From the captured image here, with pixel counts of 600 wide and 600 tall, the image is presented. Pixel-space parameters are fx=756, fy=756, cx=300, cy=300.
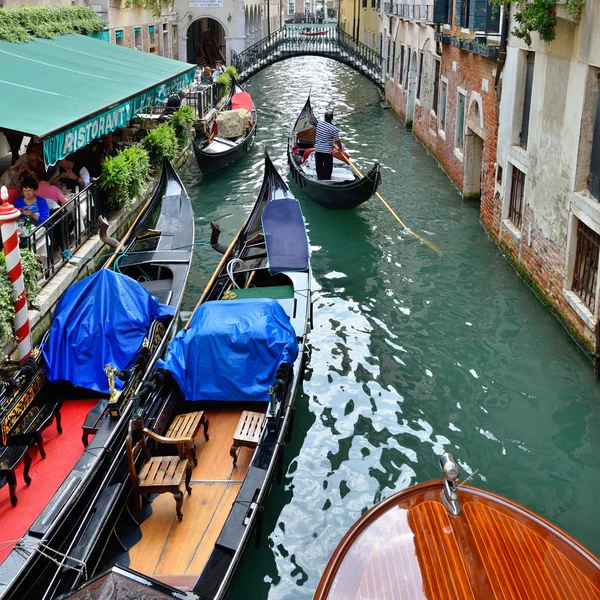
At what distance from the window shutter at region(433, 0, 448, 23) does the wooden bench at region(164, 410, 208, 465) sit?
26.4 feet

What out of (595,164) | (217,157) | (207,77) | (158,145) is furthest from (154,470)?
(207,77)

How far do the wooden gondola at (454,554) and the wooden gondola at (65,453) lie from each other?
1141mm

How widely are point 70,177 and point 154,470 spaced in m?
3.99

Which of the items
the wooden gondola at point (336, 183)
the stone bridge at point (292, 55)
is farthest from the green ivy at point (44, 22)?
the stone bridge at point (292, 55)

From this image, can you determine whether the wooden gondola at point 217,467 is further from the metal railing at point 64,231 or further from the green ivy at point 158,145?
the green ivy at point 158,145

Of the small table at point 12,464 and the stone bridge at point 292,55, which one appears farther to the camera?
the stone bridge at point 292,55

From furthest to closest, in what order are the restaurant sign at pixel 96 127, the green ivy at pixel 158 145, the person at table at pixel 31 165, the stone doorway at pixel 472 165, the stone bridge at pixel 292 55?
the stone bridge at pixel 292 55, the stone doorway at pixel 472 165, the green ivy at pixel 158 145, the person at table at pixel 31 165, the restaurant sign at pixel 96 127

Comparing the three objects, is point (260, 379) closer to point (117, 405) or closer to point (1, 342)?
point (117, 405)

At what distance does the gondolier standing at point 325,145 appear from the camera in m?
8.42

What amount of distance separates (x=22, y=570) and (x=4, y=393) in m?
1.10

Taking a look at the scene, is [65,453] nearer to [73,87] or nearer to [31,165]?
[31,165]

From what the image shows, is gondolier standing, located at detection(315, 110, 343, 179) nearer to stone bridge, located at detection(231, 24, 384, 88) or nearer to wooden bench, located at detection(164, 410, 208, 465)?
wooden bench, located at detection(164, 410, 208, 465)

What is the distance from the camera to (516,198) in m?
6.98

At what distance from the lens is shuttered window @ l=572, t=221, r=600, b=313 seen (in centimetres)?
512
